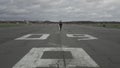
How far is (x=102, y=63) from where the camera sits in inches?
312

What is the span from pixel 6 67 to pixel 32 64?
2.92ft

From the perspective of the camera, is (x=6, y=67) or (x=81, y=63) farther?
(x=81, y=63)

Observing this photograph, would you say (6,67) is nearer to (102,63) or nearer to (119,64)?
(102,63)

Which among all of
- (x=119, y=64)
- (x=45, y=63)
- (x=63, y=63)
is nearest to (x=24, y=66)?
(x=45, y=63)

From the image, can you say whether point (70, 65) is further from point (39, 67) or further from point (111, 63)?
point (111, 63)

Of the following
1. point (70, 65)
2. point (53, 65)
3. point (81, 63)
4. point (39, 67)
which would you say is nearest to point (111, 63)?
point (81, 63)

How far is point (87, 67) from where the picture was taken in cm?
721

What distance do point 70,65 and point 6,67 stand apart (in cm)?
210

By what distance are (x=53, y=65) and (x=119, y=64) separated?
2324 millimetres

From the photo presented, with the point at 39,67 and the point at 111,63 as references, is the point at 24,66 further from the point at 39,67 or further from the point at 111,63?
the point at 111,63

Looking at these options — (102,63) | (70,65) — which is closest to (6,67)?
(70,65)

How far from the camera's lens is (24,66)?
7305 mm

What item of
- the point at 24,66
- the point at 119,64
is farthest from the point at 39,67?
the point at 119,64

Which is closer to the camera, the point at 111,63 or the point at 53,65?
the point at 53,65
